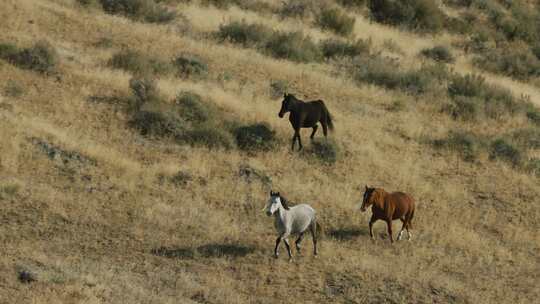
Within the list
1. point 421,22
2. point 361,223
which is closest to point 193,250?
point 361,223

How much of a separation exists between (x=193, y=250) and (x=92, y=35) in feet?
47.4

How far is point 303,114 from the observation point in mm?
22984

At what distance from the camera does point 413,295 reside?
55.1 ft

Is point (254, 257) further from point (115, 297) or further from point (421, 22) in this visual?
point (421, 22)

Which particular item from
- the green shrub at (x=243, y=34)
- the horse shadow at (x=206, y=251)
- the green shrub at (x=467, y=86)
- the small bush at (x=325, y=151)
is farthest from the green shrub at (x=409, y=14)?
the horse shadow at (x=206, y=251)

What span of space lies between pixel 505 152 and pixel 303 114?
23.6 feet

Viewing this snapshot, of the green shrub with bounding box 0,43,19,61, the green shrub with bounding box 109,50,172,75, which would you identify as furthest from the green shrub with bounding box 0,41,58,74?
the green shrub with bounding box 109,50,172,75

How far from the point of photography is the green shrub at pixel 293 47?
31.4 meters

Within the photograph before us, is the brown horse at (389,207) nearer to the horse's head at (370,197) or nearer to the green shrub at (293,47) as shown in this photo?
the horse's head at (370,197)

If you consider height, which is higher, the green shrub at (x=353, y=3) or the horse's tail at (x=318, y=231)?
the green shrub at (x=353, y=3)

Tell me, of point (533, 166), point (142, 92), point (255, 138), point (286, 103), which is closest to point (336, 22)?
point (142, 92)

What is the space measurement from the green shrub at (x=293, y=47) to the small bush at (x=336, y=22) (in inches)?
153

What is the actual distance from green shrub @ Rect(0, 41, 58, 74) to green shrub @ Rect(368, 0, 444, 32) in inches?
771

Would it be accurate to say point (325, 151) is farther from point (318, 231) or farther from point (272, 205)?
point (272, 205)
